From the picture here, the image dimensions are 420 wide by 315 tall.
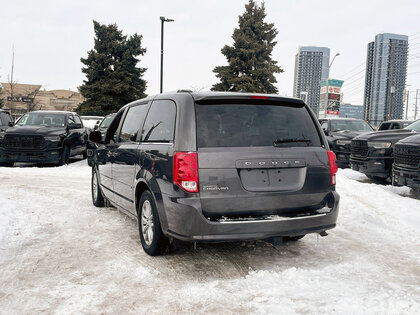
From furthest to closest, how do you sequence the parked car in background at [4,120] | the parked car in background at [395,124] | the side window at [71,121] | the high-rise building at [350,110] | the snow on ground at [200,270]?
the high-rise building at [350,110] → the side window at [71,121] → the parked car in background at [4,120] → the parked car in background at [395,124] → the snow on ground at [200,270]

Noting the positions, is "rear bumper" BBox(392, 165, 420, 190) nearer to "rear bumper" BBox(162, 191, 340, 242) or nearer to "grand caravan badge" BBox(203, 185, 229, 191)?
"rear bumper" BBox(162, 191, 340, 242)

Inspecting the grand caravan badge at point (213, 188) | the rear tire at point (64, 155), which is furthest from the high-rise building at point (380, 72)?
the grand caravan badge at point (213, 188)

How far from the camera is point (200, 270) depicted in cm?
412

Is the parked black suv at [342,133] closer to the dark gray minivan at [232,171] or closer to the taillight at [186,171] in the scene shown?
the dark gray minivan at [232,171]

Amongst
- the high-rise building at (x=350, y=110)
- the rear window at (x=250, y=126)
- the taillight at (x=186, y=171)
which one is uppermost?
the high-rise building at (x=350, y=110)

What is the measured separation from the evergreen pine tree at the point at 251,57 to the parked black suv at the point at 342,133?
26.4 m

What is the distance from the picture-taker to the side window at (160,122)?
4.25 meters

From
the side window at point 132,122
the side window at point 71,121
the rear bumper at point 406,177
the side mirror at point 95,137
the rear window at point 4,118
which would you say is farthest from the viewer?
the side window at point 71,121

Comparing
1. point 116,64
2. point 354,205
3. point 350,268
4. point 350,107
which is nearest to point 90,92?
point 116,64

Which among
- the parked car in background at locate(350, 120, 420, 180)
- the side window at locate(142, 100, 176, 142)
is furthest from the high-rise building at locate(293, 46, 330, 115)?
the side window at locate(142, 100, 176, 142)

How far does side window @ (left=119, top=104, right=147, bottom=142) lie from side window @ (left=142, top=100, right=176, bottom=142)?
9.8 inches

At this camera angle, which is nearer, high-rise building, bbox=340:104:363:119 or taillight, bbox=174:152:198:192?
taillight, bbox=174:152:198:192

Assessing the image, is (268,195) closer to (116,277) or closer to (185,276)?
(185,276)

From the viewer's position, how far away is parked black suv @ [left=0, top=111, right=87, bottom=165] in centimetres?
1293
